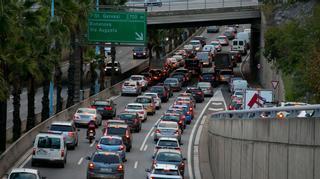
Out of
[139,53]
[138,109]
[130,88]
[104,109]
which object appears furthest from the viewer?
[139,53]

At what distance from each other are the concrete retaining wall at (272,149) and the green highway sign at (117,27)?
33.6 m

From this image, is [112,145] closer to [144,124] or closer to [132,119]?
[132,119]

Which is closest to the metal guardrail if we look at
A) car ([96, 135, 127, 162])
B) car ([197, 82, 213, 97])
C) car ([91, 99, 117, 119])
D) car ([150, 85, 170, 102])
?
car ([96, 135, 127, 162])

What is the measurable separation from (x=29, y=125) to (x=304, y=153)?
3721 cm

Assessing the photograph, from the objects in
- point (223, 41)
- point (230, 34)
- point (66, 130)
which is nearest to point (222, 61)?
point (223, 41)

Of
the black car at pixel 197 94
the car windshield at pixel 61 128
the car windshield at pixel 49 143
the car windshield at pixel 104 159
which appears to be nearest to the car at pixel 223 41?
the black car at pixel 197 94

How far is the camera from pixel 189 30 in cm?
16300

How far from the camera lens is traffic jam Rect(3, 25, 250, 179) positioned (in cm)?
3516

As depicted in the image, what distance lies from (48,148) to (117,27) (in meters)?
27.7

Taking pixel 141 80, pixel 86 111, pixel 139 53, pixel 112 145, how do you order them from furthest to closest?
pixel 139 53
pixel 141 80
pixel 86 111
pixel 112 145

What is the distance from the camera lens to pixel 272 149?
20.6m

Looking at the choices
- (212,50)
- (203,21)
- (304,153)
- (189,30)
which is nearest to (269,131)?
(304,153)

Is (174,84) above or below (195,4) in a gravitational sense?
below

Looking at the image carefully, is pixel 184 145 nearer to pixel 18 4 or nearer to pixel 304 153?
pixel 18 4
